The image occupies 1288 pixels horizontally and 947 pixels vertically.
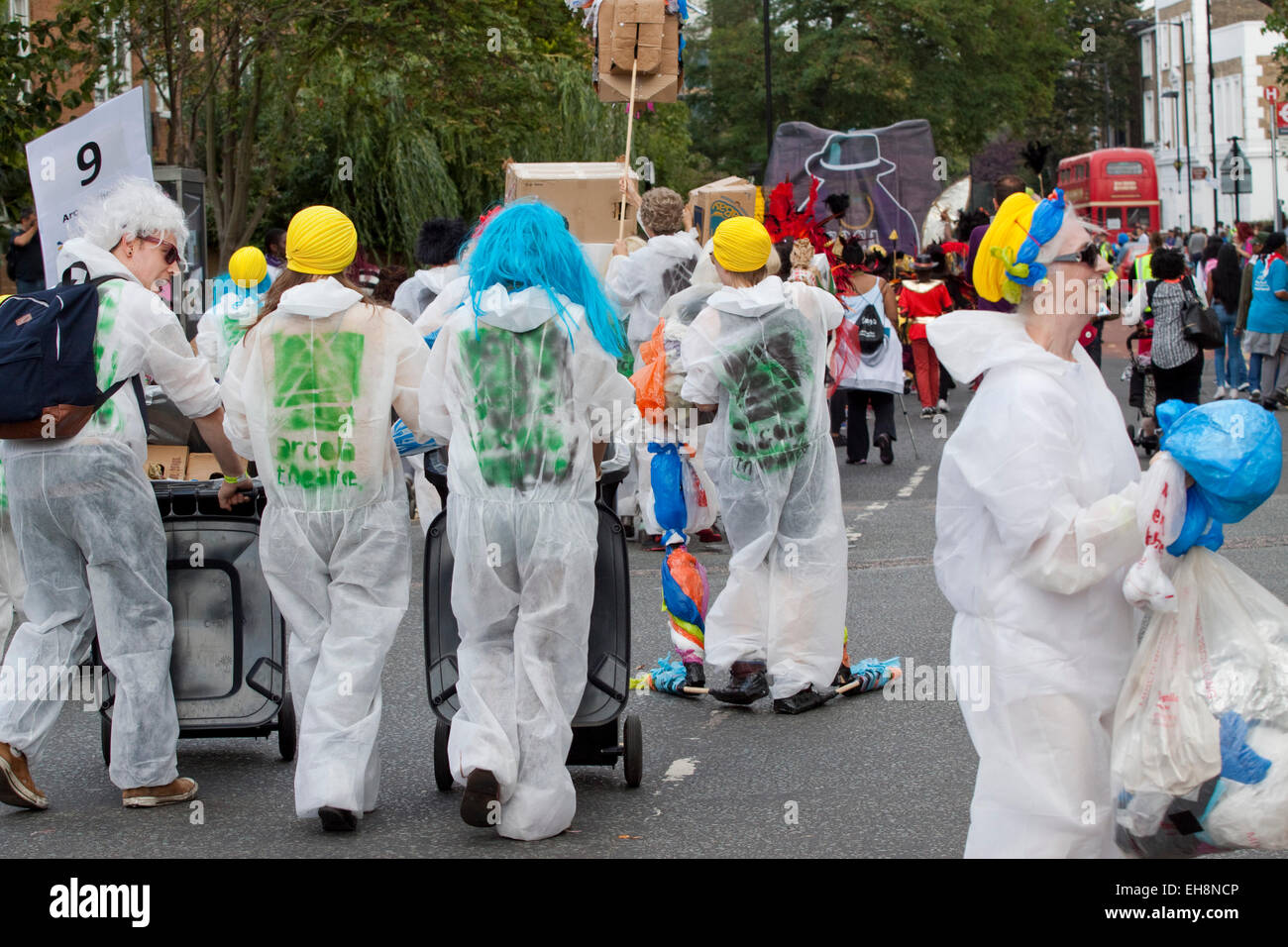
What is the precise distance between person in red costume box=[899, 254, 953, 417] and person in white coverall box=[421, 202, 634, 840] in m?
11.9

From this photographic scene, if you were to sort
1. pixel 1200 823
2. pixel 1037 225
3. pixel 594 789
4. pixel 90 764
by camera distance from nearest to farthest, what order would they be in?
pixel 1200 823 < pixel 1037 225 < pixel 594 789 < pixel 90 764

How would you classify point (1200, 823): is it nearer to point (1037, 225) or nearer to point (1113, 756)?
point (1113, 756)

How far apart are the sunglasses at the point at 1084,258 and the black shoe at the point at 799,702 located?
3.08 meters

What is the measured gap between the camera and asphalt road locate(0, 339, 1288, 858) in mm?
4680

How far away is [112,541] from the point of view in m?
4.95

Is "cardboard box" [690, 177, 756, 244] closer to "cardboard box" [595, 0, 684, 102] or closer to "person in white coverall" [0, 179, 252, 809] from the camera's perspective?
"cardboard box" [595, 0, 684, 102]

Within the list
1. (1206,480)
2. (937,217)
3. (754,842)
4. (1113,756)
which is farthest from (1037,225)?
(937,217)

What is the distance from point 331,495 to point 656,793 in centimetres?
138

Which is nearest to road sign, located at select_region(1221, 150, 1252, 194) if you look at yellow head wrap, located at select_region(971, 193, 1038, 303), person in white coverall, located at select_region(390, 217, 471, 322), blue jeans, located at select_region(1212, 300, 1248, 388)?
blue jeans, located at select_region(1212, 300, 1248, 388)

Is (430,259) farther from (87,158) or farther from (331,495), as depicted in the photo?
(331,495)

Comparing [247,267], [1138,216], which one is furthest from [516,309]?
[1138,216]

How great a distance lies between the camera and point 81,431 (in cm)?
490

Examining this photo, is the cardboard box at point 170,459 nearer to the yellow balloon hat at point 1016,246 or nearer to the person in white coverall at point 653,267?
the person in white coverall at point 653,267

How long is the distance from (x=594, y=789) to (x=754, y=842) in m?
0.77
